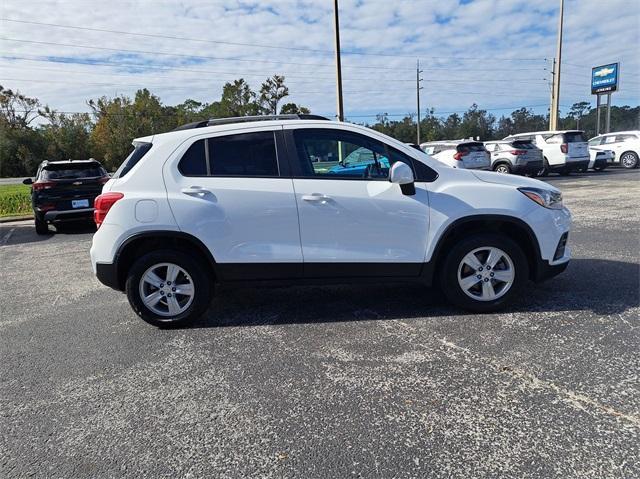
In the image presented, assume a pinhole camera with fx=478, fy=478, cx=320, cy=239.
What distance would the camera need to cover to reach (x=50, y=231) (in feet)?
35.7

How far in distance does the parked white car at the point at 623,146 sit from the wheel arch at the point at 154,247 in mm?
22445

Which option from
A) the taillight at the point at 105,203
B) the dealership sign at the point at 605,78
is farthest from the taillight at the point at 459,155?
the dealership sign at the point at 605,78

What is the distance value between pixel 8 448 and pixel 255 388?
1432mm

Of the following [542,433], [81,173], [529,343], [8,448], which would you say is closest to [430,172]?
[529,343]

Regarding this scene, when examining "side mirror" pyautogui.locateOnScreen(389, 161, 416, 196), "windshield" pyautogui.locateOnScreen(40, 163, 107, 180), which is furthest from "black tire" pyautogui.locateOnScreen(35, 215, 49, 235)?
"side mirror" pyautogui.locateOnScreen(389, 161, 416, 196)

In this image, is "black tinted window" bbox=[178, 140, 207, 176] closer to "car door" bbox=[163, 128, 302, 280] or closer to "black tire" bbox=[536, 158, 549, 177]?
"car door" bbox=[163, 128, 302, 280]

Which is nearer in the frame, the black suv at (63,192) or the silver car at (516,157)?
the black suv at (63,192)

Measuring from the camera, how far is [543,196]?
171 inches

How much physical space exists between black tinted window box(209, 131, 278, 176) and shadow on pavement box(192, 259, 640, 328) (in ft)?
3.54

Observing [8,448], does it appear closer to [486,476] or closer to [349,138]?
[486,476]

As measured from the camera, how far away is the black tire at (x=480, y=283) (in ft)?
13.9

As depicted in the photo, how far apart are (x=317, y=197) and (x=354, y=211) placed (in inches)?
13.5

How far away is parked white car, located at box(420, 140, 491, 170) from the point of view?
54.7 ft

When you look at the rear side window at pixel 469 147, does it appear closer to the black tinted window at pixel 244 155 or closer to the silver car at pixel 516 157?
the silver car at pixel 516 157
